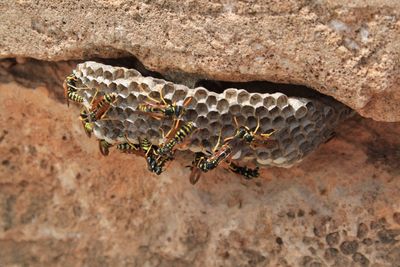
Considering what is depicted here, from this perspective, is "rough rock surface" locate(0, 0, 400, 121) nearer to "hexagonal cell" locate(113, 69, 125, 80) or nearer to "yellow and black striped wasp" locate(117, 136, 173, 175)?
A: "hexagonal cell" locate(113, 69, 125, 80)

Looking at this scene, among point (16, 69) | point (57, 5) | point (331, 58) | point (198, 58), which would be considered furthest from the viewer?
point (16, 69)

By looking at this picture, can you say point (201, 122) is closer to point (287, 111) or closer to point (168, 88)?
point (168, 88)

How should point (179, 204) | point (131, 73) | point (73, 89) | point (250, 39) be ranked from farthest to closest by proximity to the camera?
point (179, 204) → point (73, 89) → point (131, 73) → point (250, 39)

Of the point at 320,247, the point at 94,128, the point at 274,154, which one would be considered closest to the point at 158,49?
the point at 94,128

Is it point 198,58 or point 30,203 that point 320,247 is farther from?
point 30,203

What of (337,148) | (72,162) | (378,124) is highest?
(378,124)

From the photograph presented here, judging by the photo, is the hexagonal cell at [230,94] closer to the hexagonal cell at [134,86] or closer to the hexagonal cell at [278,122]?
the hexagonal cell at [278,122]

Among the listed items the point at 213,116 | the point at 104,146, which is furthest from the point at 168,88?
the point at 104,146
